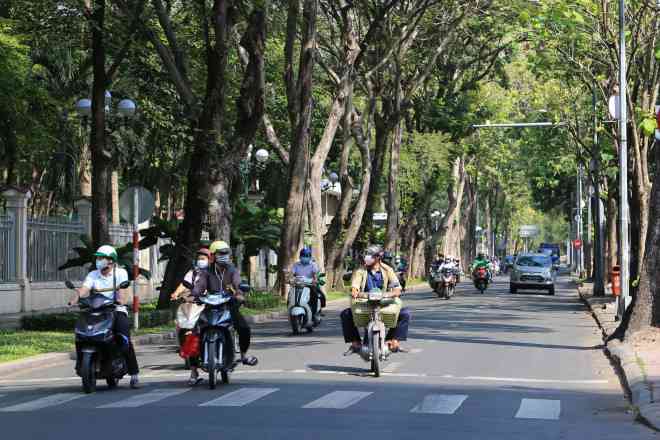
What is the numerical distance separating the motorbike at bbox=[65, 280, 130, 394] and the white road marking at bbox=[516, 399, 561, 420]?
460cm

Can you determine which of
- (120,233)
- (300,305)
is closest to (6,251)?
(300,305)

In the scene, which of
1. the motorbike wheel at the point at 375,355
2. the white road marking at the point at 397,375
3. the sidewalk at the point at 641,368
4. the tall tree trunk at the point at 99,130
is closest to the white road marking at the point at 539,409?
the sidewalk at the point at 641,368

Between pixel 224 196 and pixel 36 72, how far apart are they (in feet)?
52.3

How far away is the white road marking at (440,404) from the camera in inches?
502

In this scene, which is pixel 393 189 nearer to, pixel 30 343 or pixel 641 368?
pixel 30 343

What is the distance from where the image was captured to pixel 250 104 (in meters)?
28.9

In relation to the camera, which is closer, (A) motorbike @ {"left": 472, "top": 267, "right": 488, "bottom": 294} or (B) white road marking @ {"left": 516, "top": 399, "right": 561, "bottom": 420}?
(B) white road marking @ {"left": 516, "top": 399, "right": 561, "bottom": 420}

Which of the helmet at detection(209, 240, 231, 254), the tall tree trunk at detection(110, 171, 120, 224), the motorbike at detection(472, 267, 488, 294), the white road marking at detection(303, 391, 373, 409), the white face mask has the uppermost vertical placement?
the tall tree trunk at detection(110, 171, 120, 224)

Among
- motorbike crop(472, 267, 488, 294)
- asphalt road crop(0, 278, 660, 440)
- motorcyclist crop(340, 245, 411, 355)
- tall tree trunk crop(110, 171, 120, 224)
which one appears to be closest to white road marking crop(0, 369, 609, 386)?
asphalt road crop(0, 278, 660, 440)

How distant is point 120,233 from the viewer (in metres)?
39.5

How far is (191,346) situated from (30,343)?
680 centimetres

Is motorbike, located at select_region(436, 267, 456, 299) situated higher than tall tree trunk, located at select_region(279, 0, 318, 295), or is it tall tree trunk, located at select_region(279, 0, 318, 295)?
tall tree trunk, located at select_region(279, 0, 318, 295)

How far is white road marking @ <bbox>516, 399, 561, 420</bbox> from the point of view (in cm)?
1248

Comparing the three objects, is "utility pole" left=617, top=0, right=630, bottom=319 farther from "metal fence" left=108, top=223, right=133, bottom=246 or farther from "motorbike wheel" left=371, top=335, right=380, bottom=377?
"metal fence" left=108, top=223, right=133, bottom=246
